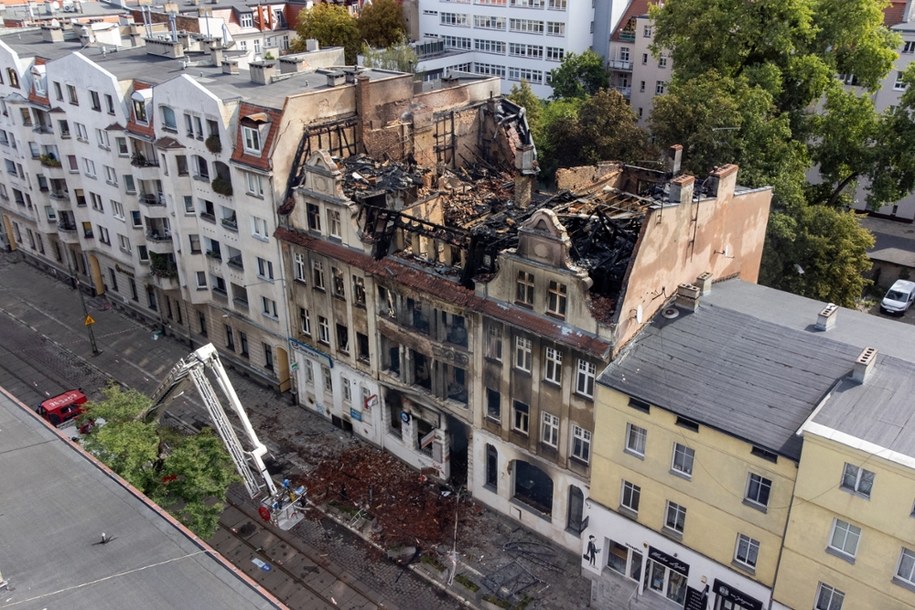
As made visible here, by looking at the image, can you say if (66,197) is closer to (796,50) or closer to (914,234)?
(796,50)

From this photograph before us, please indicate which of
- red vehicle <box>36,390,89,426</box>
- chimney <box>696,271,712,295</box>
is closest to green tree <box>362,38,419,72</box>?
red vehicle <box>36,390,89,426</box>

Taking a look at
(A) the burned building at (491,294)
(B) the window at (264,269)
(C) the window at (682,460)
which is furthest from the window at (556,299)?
(B) the window at (264,269)

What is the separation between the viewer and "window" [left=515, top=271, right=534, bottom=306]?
1592 inches

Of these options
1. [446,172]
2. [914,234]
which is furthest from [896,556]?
[914,234]

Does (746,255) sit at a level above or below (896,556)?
above

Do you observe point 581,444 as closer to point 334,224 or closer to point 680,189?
point 680,189

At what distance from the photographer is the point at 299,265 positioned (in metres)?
54.0

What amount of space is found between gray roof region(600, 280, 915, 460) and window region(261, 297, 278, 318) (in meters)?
28.7

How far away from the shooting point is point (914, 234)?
8506cm

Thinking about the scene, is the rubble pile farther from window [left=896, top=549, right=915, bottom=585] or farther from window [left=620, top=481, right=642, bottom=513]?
window [left=896, top=549, right=915, bottom=585]

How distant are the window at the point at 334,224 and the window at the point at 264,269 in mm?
7602

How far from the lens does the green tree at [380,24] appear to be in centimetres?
12362

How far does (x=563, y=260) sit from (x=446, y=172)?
2073 centimetres

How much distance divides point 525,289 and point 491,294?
220 centimetres
